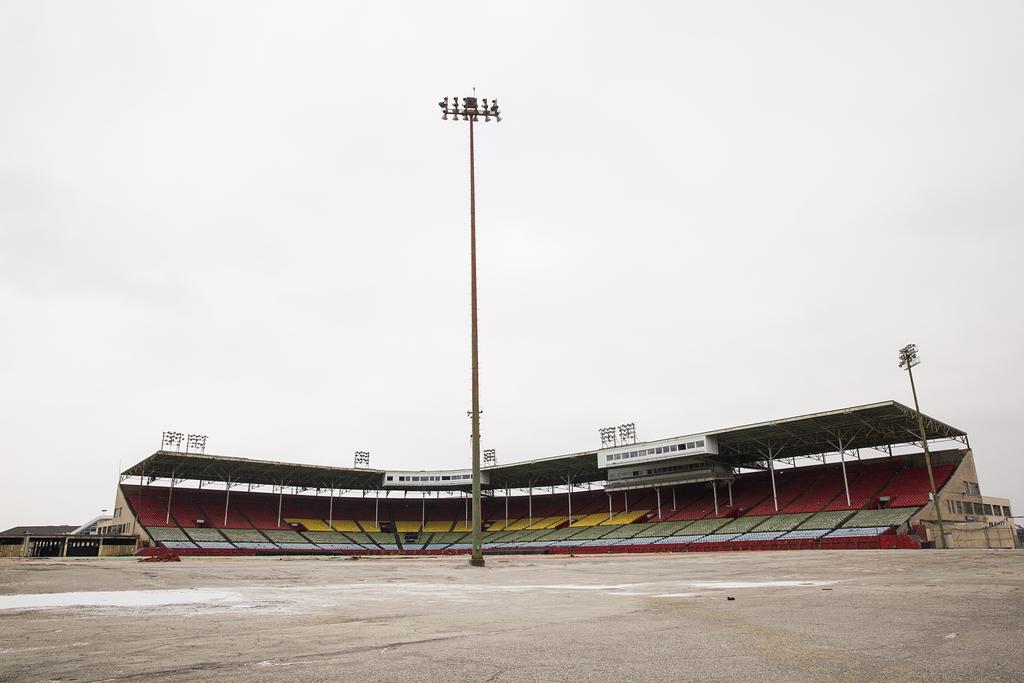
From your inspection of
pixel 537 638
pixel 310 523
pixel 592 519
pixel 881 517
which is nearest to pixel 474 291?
pixel 537 638

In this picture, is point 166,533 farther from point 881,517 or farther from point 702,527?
A: point 881,517

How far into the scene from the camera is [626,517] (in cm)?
6912

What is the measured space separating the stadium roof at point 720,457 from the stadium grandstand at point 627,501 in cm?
19

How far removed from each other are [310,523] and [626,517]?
40.9 metres

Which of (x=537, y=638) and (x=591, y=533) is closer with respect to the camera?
(x=537, y=638)

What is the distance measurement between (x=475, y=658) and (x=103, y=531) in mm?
92767

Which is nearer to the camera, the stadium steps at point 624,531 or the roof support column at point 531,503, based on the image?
the stadium steps at point 624,531

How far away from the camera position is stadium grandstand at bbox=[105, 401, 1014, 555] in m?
49.8

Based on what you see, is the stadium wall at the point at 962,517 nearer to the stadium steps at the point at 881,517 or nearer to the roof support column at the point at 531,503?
the stadium steps at the point at 881,517

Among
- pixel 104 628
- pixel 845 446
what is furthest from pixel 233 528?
pixel 104 628

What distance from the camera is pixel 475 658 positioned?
544 cm

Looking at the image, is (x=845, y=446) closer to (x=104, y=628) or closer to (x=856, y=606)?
(x=856, y=606)

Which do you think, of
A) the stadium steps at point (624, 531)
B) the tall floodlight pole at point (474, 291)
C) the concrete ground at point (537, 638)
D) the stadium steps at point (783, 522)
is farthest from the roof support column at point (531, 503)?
the concrete ground at point (537, 638)

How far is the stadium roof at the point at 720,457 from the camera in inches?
2041
